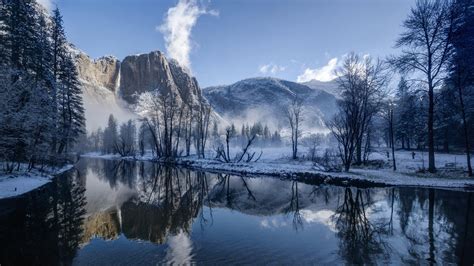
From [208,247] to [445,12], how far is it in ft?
85.0

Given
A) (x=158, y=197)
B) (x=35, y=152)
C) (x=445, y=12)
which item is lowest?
(x=158, y=197)

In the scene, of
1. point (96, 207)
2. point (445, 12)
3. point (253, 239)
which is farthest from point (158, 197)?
point (445, 12)

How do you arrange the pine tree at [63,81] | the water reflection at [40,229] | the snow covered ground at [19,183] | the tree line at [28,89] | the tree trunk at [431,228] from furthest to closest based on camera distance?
the pine tree at [63,81], the tree line at [28,89], the snow covered ground at [19,183], the water reflection at [40,229], the tree trunk at [431,228]

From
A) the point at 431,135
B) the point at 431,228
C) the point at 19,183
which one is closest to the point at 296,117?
the point at 431,135

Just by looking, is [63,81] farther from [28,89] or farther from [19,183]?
[19,183]

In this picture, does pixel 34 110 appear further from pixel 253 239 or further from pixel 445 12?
pixel 445 12

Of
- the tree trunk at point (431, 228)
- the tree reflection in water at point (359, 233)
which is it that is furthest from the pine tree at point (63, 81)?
the tree trunk at point (431, 228)

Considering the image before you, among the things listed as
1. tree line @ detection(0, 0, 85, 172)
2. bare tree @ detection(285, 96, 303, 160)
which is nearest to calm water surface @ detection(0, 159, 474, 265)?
tree line @ detection(0, 0, 85, 172)

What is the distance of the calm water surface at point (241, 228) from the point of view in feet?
26.7

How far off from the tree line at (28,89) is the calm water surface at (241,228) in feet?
19.1

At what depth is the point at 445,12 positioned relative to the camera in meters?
23.1

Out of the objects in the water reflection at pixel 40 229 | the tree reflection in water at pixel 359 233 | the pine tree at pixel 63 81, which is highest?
the pine tree at pixel 63 81

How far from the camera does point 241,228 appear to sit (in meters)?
11.8

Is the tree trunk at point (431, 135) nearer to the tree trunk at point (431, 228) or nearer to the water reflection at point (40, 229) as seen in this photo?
the tree trunk at point (431, 228)
